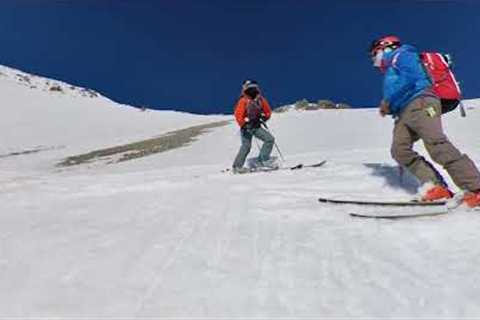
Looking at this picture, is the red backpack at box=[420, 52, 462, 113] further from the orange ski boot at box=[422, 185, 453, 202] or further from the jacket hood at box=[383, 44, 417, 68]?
the orange ski boot at box=[422, 185, 453, 202]

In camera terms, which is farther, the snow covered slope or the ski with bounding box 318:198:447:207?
the ski with bounding box 318:198:447:207

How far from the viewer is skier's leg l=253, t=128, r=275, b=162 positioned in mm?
12703

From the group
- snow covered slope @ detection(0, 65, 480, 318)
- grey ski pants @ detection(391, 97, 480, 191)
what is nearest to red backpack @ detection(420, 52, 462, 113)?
Result: grey ski pants @ detection(391, 97, 480, 191)

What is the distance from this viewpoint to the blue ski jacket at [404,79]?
6570 millimetres

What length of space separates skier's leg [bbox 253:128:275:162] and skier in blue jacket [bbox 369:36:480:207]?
18.8 feet

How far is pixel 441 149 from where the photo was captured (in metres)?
6.28

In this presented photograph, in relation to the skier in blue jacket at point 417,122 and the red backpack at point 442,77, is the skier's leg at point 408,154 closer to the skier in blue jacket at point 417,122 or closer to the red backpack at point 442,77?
the skier in blue jacket at point 417,122

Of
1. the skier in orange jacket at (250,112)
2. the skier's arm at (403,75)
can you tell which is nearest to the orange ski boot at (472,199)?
the skier's arm at (403,75)

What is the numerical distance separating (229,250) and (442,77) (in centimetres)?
308

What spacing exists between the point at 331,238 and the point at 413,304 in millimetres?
1689

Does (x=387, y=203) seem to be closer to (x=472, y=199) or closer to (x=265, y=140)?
(x=472, y=199)

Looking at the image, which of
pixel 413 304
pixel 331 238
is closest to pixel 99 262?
pixel 331 238

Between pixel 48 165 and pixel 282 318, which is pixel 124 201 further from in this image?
pixel 48 165

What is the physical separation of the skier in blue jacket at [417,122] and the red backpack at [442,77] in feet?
0.25
